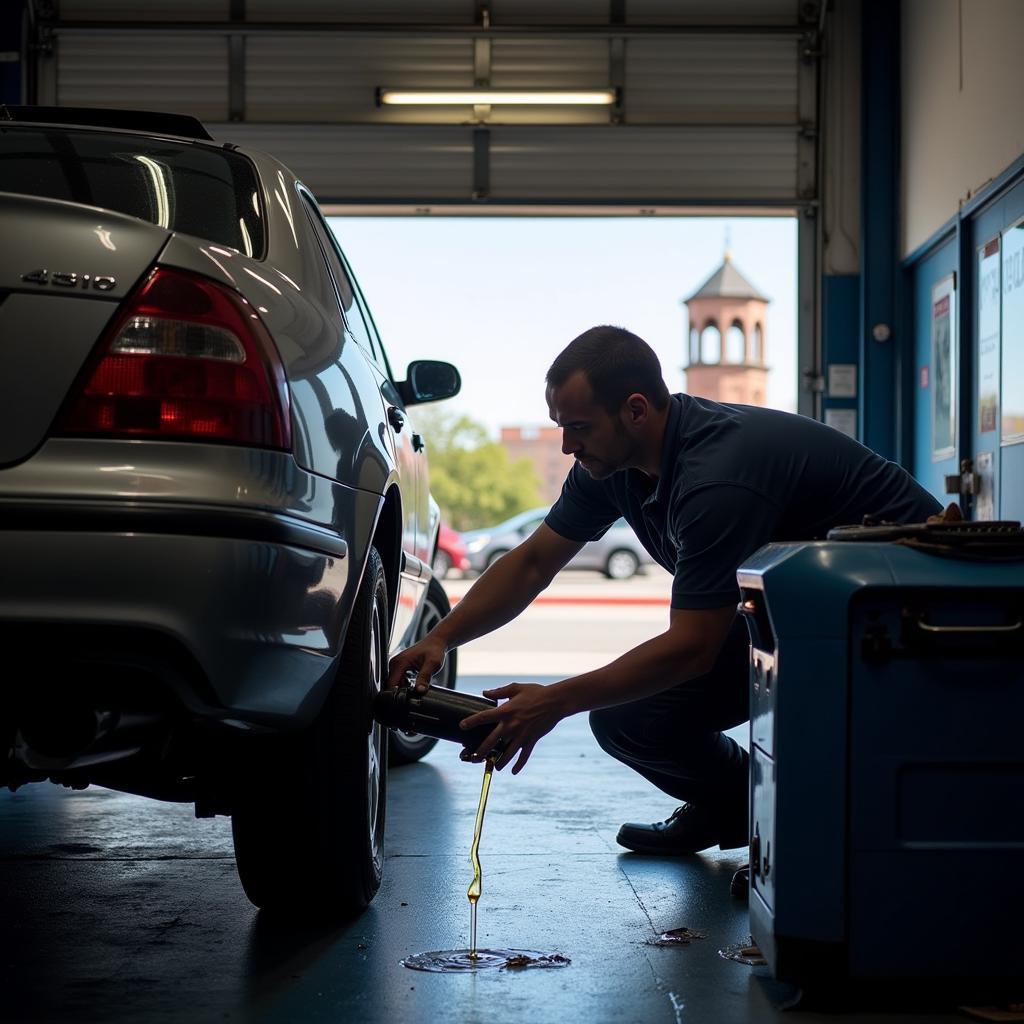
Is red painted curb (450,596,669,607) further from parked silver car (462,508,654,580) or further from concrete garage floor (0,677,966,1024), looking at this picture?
concrete garage floor (0,677,966,1024)

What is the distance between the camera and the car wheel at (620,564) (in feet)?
93.6

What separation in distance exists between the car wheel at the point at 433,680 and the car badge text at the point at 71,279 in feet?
10.8

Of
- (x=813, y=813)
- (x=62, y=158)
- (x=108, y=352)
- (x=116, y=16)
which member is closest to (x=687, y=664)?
(x=813, y=813)

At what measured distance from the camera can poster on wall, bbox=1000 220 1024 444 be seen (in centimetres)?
691

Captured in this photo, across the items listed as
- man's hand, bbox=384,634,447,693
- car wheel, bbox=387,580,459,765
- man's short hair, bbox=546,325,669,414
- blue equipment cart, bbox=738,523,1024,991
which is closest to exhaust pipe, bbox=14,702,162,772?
man's hand, bbox=384,634,447,693

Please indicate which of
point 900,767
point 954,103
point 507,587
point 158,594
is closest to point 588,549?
point 954,103

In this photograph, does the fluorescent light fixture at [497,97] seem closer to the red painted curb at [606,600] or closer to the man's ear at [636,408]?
the man's ear at [636,408]

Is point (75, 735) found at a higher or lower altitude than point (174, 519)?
lower

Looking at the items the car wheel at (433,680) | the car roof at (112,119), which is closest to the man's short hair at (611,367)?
the car roof at (112,119)

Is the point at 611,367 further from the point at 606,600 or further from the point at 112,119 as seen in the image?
the point at 606,600

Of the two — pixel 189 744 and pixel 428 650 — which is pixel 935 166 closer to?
pixel 428 650

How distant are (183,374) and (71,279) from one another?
0.22 metres

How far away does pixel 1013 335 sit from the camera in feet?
23.2

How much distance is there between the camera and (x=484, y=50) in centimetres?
940
